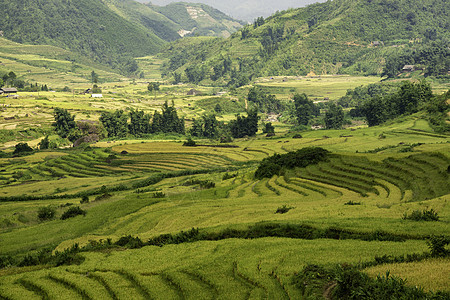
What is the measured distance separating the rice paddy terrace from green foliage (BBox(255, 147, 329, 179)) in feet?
4.48

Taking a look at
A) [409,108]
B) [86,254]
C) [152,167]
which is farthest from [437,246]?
[409,108]

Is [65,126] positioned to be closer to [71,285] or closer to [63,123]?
[63,123]

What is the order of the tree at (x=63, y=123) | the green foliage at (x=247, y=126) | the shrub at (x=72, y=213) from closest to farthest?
the shrub at (x=72, y=213) → the tree at (x=63, y=123) → the green foliage at (x=247, y=126)

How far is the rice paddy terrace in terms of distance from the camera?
16828 millimetres

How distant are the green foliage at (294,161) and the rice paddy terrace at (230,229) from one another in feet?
4.48

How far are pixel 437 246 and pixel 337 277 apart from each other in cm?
494

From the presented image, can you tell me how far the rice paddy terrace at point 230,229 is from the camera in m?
16.8

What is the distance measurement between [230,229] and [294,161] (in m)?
30.5

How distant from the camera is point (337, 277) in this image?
1380 cm

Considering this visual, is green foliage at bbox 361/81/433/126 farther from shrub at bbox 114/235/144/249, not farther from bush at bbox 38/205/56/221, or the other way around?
shrub at bbox 114/235/144/249

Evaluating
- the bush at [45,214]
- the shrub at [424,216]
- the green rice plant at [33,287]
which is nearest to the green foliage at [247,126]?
the bush at [45,214]

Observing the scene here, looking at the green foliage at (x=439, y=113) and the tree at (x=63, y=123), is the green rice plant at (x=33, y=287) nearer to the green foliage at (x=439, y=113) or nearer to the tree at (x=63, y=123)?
the green foliage at (x=439, y=113)

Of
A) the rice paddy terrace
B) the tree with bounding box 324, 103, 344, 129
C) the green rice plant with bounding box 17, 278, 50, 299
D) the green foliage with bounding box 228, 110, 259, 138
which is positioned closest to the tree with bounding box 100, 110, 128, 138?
the green foliage with bounding box 228, 110, 259, 138

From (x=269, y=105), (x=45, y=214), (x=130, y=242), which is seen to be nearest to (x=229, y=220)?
(x=130, y=242)
